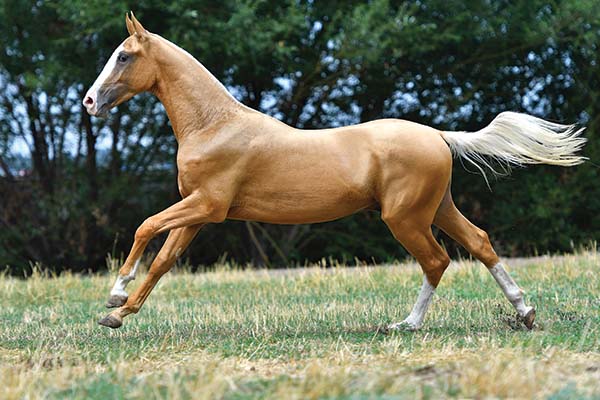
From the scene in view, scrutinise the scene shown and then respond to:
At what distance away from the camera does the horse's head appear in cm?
570

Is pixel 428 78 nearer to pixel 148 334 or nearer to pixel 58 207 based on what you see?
pixel 58 207

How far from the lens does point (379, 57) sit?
39.5 feet

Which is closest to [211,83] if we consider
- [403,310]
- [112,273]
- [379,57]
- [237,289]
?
[403,310]

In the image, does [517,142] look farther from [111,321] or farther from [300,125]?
[300,125]

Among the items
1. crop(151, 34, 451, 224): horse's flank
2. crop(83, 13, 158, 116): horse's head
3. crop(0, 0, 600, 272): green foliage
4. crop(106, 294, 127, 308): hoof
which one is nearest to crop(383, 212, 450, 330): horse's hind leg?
crop(151, 34, 451, 224): horse's flank

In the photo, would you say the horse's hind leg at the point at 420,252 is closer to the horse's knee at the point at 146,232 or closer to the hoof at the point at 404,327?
the hoof at the point at 404,327

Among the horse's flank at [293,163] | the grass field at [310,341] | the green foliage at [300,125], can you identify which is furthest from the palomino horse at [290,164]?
the green foliage at [300,125]

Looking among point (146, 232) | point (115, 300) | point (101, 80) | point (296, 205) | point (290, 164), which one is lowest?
point (115, 300)

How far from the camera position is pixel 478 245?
18.9 ft

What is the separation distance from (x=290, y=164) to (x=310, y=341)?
1.25 metres

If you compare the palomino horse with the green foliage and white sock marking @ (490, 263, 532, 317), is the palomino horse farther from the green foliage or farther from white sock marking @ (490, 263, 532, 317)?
the green foliage

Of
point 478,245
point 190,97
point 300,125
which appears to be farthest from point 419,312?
point 300,125

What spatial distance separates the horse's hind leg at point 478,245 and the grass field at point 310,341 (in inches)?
8.7

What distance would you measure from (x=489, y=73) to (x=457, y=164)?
1.69 meters
